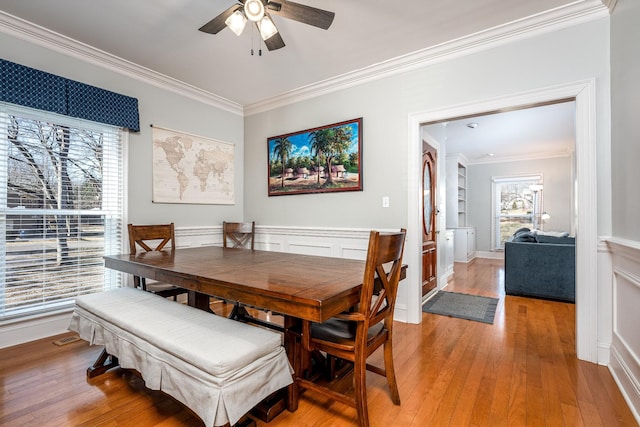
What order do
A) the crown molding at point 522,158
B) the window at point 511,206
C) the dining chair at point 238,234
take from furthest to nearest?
the window at point 511,206 → the crown molding at point 522,158 → the dining chair at point 238,234

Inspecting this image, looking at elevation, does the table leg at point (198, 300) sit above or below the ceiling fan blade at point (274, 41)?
below

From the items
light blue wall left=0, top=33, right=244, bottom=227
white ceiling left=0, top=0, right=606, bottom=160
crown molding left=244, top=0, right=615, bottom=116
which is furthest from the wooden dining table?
crown molding left=244, top=0, right=615, bottom=116

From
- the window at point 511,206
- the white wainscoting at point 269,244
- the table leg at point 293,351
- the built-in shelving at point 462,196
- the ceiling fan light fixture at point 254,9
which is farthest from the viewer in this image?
the built-in shelving at point 462,196

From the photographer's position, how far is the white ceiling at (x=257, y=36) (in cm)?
221

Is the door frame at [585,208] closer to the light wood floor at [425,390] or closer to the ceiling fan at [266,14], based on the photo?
the light wood floor at [425,390]

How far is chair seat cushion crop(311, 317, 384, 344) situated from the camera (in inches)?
59.9

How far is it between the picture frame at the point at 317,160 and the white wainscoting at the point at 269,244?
1.62 ft

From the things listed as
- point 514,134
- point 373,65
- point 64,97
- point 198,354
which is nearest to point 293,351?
point 198,354

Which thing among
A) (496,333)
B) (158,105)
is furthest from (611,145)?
(158,105)

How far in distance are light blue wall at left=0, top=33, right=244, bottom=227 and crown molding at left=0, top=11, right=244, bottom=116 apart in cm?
4

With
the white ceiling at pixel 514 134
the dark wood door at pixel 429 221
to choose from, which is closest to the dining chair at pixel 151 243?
the dark wood door at pixel 429 221

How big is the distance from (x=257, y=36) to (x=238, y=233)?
232 cm

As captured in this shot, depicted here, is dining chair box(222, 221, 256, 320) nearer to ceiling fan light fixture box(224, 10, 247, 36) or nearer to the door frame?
ceiling fan light fixture box(224, 10, 247, 36)

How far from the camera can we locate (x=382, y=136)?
3.14 meters
